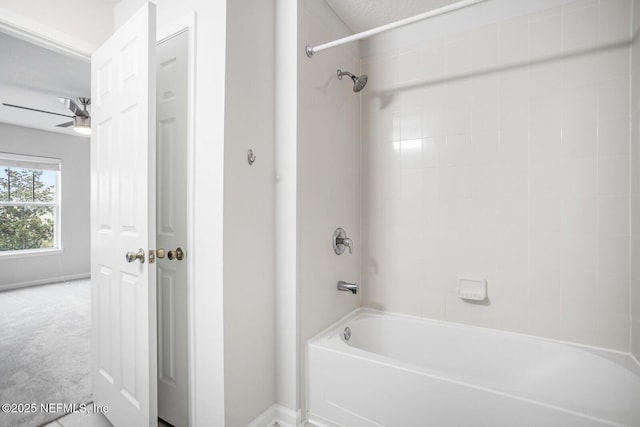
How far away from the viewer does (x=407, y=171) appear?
2189mm

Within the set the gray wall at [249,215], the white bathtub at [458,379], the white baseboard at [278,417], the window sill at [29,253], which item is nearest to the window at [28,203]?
the window sill at [29,253]

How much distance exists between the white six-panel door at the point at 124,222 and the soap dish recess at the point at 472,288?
1.70 m

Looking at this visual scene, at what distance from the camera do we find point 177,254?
1632mm

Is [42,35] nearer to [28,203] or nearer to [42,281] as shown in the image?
[28,203]

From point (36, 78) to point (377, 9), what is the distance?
335cm

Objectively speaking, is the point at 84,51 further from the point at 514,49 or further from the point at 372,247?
the point at 514,49

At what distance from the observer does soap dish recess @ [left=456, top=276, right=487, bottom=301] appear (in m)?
1.95

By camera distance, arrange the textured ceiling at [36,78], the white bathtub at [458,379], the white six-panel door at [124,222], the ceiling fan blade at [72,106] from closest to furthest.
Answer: the white bathtub at [458,379] < the white six-panel door at [124,222] < the textured ceiling at [36,78] < the ceiling fan blade at [72,106]

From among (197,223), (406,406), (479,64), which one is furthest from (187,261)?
(479,64)

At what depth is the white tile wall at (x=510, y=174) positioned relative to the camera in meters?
1.65

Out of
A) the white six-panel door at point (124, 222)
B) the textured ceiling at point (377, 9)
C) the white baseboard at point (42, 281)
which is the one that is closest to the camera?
the white six-panel door at point (124, 222)

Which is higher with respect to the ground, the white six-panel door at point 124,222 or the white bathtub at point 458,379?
the white six-panel door at point 124,222

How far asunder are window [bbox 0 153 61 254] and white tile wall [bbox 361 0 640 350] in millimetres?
5337

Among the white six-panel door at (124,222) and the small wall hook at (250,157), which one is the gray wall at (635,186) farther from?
the white six-panel door at (124,222)
